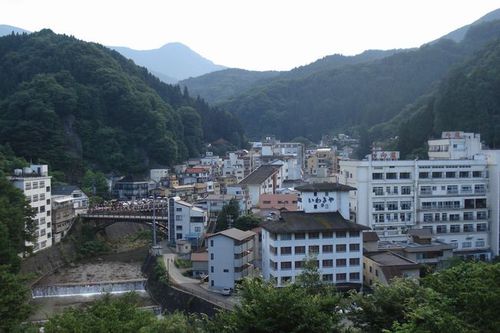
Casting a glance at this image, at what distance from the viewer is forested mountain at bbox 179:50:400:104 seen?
144625mm

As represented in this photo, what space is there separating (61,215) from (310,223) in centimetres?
2102

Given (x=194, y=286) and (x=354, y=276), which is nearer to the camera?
(x=354, y=276)

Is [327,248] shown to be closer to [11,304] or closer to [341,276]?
[341,276]

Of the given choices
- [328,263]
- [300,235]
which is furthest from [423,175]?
[300,235]

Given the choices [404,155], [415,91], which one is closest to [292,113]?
[415,91]

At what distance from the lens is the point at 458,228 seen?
3147 cm

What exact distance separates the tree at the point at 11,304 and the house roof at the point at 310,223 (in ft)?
36.6

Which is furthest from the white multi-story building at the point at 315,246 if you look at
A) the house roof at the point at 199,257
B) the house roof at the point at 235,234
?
the house roof at the point at 199,257

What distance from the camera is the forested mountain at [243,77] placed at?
145 meters

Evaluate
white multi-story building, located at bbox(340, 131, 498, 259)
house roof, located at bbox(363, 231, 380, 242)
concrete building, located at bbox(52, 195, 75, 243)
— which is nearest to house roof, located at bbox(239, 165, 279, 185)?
concrete building, located at bbox(52, 195, 75, 243)

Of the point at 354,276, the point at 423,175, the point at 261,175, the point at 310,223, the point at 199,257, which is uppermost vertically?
the point at 423,175

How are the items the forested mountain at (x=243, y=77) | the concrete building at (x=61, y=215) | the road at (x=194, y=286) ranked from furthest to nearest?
the forested mountain at (x=243, y=77), the concrete building at (x=61, y=215), the road at (x=194, y=286)

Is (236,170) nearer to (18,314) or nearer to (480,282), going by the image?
(18,314)

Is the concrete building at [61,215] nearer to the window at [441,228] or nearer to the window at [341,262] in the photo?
the window at [341,262]
